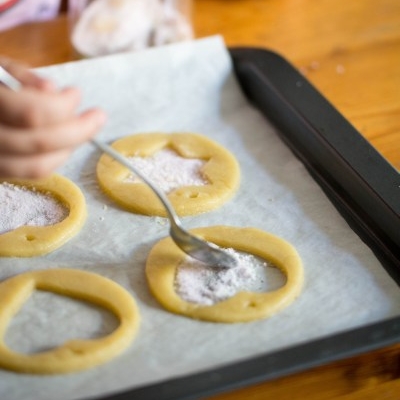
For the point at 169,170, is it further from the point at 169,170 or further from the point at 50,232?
the point at 50,232

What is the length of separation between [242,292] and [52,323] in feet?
0.62

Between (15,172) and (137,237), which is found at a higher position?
(15,172)

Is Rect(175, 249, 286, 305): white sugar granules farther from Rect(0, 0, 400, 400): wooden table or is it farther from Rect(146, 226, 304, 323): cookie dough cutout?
Rect(0, 0, 400, 400): wooden table

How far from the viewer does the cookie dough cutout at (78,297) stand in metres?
0.73

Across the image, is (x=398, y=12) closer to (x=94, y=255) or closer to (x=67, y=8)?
(x=67, y=8)

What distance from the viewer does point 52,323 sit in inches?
31.0

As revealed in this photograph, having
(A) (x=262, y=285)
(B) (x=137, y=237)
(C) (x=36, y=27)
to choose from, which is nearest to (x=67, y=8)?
(C) (x=36, y=27)

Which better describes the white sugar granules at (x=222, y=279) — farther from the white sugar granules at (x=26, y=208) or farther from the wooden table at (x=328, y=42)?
the wooden table at (x=328, y=42)

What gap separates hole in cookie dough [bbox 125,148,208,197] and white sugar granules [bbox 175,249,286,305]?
0.50ft

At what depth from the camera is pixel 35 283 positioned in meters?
0.83

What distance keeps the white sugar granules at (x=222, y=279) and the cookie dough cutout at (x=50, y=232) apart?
141 millimetres

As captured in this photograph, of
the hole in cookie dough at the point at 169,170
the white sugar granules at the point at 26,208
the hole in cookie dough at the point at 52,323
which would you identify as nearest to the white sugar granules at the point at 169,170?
the hole in cookie dough at the point at 169,170

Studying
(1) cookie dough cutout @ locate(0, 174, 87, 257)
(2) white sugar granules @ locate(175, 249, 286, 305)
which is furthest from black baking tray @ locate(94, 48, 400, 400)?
(1) cookie dough cutout @ locate(0, 174, 87, 257)

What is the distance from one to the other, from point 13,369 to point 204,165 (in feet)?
1.30
